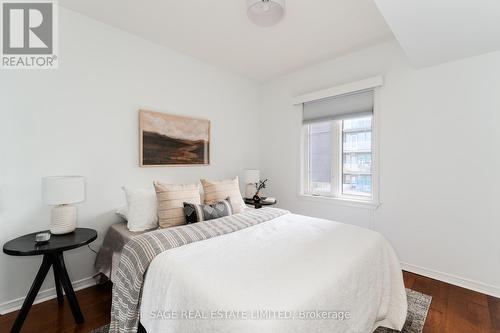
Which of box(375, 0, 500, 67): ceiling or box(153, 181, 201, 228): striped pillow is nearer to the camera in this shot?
box(375, 0, 500, 67): ceiling

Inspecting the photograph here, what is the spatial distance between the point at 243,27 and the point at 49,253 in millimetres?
2653

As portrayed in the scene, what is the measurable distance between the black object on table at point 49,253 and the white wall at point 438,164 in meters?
2.95

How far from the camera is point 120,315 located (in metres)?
1.50

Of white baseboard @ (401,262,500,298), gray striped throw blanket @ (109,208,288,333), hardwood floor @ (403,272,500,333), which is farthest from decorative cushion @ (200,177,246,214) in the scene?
white baseboard @ (401,262,500,298)

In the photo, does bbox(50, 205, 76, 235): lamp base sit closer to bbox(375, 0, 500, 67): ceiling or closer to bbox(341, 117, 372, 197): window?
bbox(375, 0, 500, 67): ceiling

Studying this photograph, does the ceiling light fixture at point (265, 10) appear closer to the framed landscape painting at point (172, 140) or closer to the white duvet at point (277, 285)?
the framed landscape painting at point (172, 140)

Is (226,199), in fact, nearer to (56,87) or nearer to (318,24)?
(56,87)

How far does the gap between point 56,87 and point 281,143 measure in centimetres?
292

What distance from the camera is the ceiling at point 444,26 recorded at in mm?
1640

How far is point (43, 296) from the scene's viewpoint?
2102 millimetres

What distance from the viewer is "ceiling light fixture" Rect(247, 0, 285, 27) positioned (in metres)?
1.83

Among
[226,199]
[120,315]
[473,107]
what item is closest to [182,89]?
[226,199]

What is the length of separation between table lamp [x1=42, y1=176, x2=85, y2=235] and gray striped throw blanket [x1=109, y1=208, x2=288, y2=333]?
68 centimetres

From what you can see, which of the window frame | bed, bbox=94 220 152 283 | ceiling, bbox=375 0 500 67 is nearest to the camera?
ceiling, bbox=375 0 500 67
